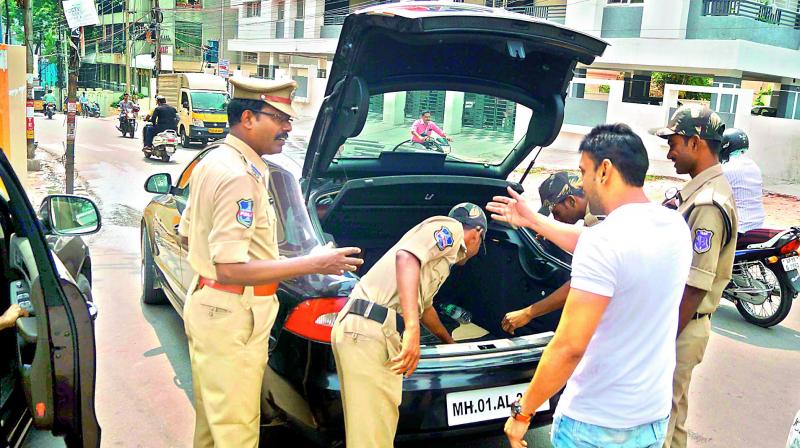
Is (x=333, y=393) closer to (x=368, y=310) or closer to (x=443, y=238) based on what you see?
(x=368, y=310)

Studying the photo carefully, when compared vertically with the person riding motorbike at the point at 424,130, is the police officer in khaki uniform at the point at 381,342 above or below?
below

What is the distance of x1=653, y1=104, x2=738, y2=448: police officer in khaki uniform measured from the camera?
9.23 ft

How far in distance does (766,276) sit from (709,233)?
12.3ft

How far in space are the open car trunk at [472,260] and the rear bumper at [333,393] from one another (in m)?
0.86

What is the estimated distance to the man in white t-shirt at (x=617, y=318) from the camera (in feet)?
6.21

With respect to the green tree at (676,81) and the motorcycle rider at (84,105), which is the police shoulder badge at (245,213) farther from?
the motorcycle rider at (84,105)

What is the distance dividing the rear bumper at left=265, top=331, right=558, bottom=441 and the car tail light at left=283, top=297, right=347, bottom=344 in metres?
0.04

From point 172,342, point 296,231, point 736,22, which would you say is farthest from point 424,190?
point 736,22

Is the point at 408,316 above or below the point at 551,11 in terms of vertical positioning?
below

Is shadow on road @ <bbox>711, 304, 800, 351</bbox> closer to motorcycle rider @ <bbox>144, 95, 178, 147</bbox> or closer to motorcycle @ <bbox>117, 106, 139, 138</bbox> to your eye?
motorcycle rider @ <bbox>144, 95, 178, 147</bbox>

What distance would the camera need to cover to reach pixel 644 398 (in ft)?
6.63

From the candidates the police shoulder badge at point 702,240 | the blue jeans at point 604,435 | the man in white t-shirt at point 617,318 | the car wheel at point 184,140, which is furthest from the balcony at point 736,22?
the blue jeans at point 604,435

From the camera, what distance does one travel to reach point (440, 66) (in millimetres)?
3945

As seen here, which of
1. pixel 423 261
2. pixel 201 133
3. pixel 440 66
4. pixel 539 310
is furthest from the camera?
pixel 201 133
